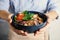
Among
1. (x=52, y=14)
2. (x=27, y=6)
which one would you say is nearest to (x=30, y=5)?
(x=27, y=6)

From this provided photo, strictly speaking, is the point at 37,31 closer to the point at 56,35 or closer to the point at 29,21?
the point at 29,21

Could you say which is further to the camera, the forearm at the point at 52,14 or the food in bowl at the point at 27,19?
the forearm at the point at 52,14

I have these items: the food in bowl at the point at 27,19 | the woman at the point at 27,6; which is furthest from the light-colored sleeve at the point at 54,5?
the food in bowl at the point at 27,19

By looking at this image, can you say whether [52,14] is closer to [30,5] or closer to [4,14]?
[30,5]

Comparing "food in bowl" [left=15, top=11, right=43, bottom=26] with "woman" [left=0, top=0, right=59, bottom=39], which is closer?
"food in bowl" [left=15, top=11, right=43, bottom=26]

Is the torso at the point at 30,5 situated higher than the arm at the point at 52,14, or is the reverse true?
the torso at the point at 30,5

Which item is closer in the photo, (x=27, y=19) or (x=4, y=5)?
(x=27, y=19)

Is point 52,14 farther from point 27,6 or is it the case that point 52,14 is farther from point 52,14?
point 27,6

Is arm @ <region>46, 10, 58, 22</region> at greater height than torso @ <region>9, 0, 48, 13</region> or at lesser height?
lesser

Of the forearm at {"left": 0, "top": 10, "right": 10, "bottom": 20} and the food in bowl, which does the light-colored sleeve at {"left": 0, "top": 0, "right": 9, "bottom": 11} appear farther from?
the food in bowl

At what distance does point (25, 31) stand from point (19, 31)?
0.10 ft

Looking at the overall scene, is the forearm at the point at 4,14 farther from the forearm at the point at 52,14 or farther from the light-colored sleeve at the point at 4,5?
the forearm at the point at 52,14

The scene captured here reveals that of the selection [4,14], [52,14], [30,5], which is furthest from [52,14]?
[4,14]

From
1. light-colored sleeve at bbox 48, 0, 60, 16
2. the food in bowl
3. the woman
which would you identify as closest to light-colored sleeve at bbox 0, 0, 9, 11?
the woman
